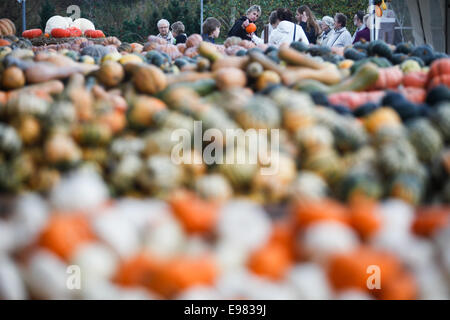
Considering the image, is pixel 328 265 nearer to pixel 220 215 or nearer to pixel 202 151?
pixel 220 215

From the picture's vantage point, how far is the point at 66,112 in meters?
1.25

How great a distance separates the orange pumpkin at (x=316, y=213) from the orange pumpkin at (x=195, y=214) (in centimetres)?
18

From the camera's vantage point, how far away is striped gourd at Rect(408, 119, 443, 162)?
48.5 inches

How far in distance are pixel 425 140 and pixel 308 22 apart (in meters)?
6.14

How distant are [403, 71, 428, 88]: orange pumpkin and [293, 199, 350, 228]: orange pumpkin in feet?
4.26

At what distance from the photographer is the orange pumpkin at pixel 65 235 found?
0.92m

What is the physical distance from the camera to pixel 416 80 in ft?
7.07

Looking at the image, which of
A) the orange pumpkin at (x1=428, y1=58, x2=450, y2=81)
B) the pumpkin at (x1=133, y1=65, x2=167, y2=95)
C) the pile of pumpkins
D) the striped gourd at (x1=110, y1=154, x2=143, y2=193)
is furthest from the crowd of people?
the striped gourd at (x1=110, y1=154, x2=143, y2=193)

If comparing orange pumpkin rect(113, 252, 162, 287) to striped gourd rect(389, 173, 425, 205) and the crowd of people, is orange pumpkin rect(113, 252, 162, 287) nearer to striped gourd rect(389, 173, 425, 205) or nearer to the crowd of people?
striped gourd rect(389, 173, 425, 205)

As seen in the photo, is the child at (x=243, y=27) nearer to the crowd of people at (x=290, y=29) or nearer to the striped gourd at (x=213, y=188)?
the crowd of people at (x=290, y=29)

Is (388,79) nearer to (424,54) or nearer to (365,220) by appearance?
(424,54)
